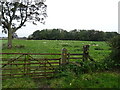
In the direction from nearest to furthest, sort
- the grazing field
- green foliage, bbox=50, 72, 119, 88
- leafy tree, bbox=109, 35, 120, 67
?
1. green foliage, bbox=50, 72, 119, 88
2. leafy tree, bbox=109, 35, 120, 67
3. the grazing field

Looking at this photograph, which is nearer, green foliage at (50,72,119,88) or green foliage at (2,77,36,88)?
green foliage at (2,77,36,88)

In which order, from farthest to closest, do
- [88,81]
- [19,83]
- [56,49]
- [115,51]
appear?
[56,49], [115,51], [88,81], [19,83]

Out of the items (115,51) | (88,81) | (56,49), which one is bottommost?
(88,81)

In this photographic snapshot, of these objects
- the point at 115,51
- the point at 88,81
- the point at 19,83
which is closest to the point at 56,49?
the point at 115,51

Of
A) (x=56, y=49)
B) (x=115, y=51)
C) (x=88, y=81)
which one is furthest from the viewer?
(x=56, y=49)

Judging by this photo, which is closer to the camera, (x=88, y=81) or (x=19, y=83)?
(x=19, y=83)

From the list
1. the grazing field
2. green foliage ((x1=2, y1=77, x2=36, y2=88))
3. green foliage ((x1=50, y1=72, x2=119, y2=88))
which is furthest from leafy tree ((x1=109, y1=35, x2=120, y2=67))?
green foliage ((x1=2, y1=77, x2=36, y2=88))

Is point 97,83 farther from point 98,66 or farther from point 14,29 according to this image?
point 14,29

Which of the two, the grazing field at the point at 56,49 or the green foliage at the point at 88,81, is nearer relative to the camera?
the green foliage at the point at 88,81

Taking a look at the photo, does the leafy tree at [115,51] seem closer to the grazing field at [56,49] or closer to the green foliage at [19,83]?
the grazing field at [56,49]

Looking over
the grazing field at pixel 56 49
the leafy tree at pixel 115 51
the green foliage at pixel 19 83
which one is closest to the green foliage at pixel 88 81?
the green foliage at pixel 19 83

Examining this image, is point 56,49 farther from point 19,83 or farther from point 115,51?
point 19,83

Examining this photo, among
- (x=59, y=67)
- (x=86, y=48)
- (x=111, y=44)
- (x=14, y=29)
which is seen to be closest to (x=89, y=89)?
(x=59, y=67)

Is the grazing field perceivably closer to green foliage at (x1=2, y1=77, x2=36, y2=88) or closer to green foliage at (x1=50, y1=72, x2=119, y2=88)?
green foliage at (x1=50, y1=72, x2=119, y2=88)
